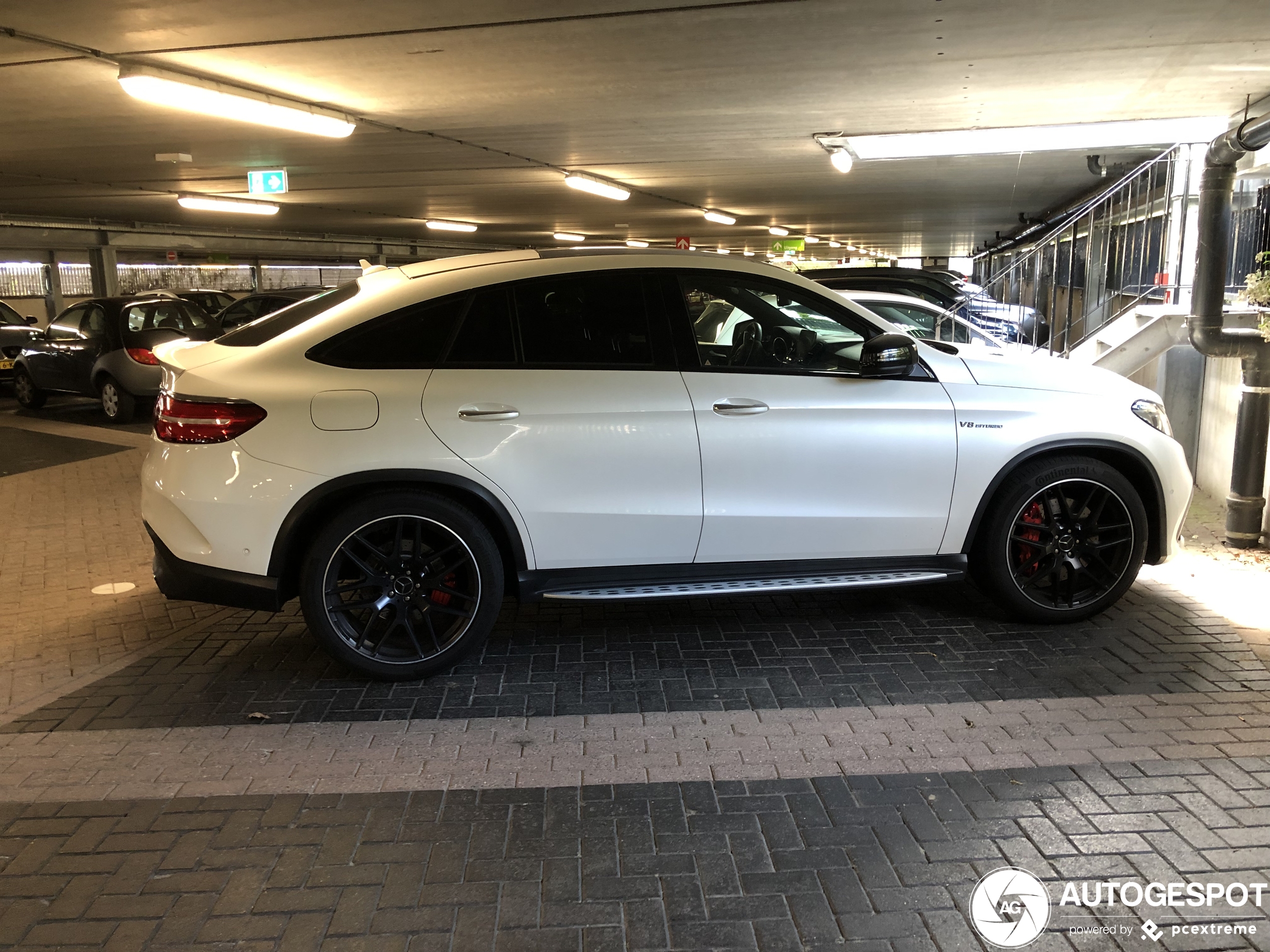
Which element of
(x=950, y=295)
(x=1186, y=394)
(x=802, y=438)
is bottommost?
(x=1186, y=394)

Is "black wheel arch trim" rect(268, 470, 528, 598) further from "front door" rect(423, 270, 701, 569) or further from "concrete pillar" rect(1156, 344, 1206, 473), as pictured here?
"concrete pillar" rect(1156, 344, 1206, 473)

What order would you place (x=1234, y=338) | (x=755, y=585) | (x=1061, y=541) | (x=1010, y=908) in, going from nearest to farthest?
(x=1010, y=908)
(x=755, y=585)
(x=1061, y=541)
(x=1234, y=338)

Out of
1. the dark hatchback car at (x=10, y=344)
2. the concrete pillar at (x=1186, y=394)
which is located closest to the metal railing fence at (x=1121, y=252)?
the concrete pillar at (x=1186, y=394)

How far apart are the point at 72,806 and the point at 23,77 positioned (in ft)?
21.4

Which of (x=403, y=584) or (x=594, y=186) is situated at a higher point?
(x=594, y=186)

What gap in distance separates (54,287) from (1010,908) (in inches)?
1113

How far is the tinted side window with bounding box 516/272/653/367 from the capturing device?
14.8 feet

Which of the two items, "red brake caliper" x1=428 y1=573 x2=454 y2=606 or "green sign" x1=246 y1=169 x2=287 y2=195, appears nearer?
"red brake caliper" x1=428 y1=573 x2=454 y2=606

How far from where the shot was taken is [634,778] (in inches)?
142

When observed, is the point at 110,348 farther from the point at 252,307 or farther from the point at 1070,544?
the point at 1070,544

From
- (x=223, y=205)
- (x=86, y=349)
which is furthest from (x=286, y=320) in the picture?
(x=223, y=205)

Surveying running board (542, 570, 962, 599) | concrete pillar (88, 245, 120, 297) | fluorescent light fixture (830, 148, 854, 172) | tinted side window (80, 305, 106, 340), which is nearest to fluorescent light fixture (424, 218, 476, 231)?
concrete pillar (88, 245, 120, 297)

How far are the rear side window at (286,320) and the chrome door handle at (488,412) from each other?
0.89 meters

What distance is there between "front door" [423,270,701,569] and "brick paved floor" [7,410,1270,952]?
2.37ft
